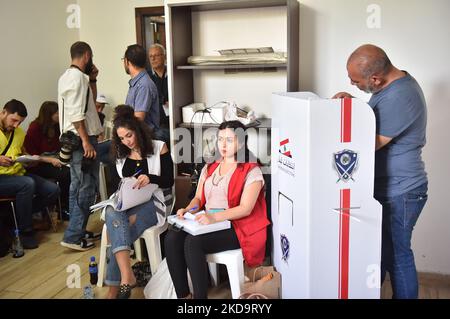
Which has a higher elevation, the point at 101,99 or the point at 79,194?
the point at 101,99

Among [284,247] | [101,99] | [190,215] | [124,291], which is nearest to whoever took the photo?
[284,247]

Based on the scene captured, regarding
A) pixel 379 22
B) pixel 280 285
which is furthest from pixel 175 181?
pixel 379 22

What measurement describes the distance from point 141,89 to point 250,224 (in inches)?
50.0

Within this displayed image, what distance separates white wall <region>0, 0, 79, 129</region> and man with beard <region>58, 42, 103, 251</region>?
1141 mm

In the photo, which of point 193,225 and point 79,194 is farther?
point 79,194

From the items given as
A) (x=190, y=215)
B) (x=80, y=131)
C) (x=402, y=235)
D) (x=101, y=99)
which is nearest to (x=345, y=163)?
(x=402, y=235)

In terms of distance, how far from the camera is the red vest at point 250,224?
2.49 m

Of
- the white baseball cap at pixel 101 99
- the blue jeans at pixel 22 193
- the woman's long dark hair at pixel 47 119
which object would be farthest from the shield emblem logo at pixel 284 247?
the white baseball cap at pixel 101 99

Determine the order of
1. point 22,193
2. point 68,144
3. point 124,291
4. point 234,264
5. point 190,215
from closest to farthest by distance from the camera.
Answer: point 234,264 < point 190,215 < point 124,291 < point 68,144 < point 22,193

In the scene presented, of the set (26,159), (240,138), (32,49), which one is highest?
(32,49)

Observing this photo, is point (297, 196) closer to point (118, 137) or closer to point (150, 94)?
point (118, 137)

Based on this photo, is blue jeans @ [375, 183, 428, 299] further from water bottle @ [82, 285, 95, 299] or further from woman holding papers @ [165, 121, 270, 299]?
water bottle @ [82, 285, 95, 299]

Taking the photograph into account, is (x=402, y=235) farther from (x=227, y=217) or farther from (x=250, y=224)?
(x=227, y=217)

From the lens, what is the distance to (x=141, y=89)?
10.4ft
